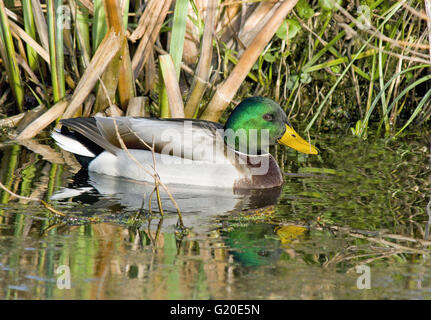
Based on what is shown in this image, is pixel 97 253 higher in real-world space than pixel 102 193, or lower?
lower

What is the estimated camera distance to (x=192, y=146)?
20.2 ft

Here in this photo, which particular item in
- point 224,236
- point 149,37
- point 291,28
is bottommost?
point 224,236

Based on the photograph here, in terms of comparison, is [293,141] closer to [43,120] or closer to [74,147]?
[74,147]

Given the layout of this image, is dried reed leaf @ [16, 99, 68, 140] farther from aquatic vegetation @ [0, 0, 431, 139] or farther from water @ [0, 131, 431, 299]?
water @ [0, 131, 431, 299]

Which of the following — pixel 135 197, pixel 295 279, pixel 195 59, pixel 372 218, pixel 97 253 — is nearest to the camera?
pixel 295 279

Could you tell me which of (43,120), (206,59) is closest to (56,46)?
(43,120)

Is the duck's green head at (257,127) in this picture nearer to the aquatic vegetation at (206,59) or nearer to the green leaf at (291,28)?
the aquatic vegetation at (206,59)

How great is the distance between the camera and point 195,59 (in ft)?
26.1

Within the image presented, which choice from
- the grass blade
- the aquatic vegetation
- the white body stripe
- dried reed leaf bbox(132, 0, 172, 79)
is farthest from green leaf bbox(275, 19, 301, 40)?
the white body stripe

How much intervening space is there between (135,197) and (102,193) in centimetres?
26

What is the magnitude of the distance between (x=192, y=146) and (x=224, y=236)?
149 centimetres
